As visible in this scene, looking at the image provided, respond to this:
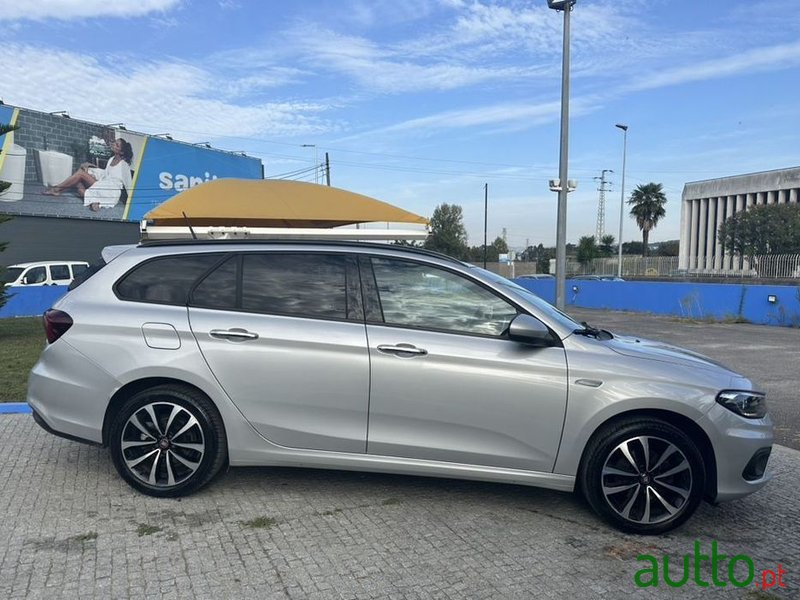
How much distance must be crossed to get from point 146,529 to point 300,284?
1760 millimetres

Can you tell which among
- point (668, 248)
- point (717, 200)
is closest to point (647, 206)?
point (717, 200)

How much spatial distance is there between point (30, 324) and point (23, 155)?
47.7 ft

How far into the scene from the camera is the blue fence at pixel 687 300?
58.7ft

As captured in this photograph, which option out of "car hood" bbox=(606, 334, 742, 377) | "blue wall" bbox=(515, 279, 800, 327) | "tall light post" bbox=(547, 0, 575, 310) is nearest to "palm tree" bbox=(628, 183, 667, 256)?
"blue wall" bbox=(515, 279, 800, 327)

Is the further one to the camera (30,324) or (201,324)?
(30,324)

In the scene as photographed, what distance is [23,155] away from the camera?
87.2 feet

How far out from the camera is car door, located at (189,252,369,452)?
3977 mm

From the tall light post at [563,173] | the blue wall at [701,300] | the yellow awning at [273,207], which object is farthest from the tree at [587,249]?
the yellow awning at [273,207]

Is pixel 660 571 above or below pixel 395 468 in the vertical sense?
below

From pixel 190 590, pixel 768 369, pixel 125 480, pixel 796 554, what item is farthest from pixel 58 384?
pixel 768 369

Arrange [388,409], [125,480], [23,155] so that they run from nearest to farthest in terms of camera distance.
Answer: [388,409]
[125,480]
[23,155]

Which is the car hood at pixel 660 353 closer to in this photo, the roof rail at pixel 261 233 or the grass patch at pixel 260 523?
the roof rail at pixel 261 233

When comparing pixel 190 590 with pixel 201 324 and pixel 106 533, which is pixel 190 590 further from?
pixel 201 324

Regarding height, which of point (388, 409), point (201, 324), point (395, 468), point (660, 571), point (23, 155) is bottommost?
point (660, 571)
